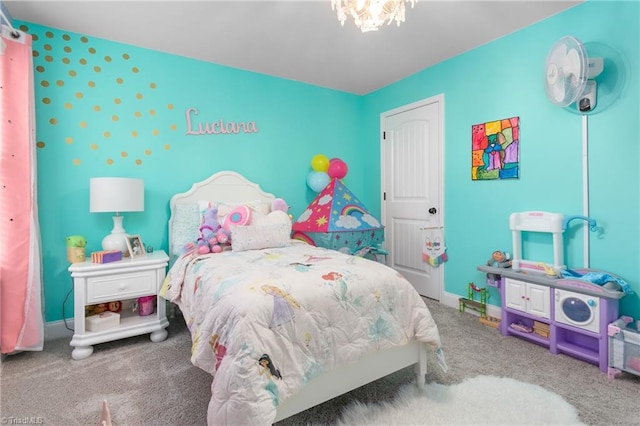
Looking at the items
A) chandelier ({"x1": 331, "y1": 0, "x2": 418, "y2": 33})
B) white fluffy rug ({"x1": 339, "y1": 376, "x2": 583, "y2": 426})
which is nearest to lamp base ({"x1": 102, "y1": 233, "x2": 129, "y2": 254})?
white fluffy rug ({"x1": 339, "y1": 376, "x2": 583, "y2": 426})

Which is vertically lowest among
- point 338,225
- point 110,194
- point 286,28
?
point 338,225

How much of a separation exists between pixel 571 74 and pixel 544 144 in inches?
23.2

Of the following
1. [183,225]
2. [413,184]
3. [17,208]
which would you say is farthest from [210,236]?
[413,184]

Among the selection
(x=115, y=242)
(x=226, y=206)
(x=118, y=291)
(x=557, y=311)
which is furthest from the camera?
(x=226, y=206)

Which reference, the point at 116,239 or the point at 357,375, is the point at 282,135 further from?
the point at 357,375

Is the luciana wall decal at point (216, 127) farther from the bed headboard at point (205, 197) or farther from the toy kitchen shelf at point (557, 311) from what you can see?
the toy kitchen shelf at point (557, 311)

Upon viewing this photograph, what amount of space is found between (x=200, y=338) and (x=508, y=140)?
286cm

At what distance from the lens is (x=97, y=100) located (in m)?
2.85

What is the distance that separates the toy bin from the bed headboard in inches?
117

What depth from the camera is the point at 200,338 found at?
5.29 ft

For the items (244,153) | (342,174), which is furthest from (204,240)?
(342,174)

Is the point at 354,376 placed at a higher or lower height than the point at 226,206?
lower

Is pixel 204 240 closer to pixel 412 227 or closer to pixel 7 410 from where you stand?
pixel 7 410

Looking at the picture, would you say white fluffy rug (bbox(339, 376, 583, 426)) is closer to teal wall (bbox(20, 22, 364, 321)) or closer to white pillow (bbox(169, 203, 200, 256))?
white pillow (bbox(169, 203, 200, 256))
